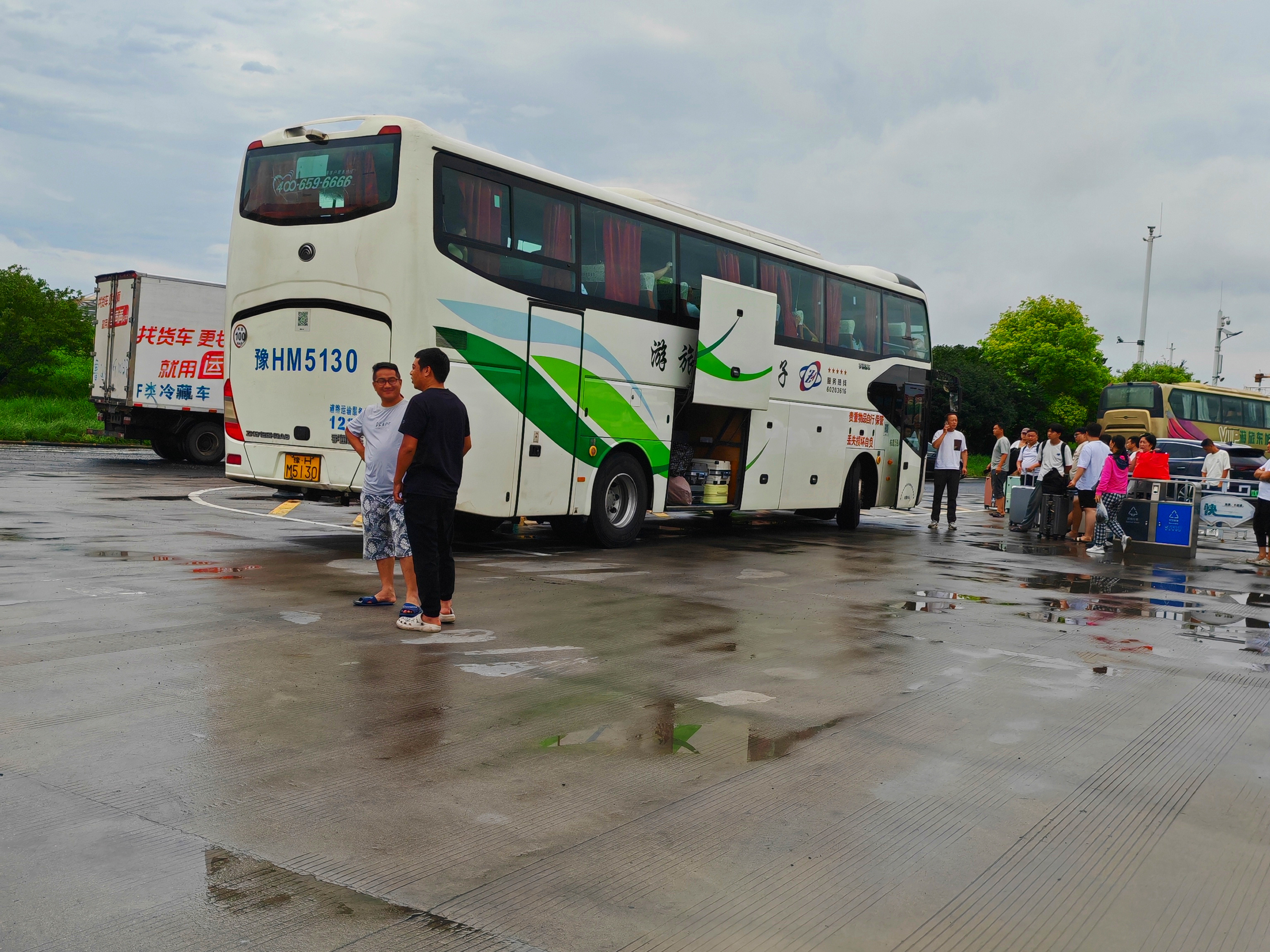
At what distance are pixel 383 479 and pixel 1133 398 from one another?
3859cm

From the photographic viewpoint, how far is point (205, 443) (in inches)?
996

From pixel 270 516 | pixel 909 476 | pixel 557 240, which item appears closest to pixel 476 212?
pixel 557 240

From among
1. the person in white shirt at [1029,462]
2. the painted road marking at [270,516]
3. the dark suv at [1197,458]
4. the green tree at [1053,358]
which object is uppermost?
the green tree at [1053,358]

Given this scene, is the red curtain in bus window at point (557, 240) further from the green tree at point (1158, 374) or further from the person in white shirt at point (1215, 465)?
the green tree at point (1158, 374)

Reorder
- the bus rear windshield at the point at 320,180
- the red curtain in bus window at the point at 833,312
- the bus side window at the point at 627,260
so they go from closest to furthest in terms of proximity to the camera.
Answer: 1. the bus rear windshield at the point at 320,180
2. the bus side window at the point at 627,260
3. the red curtain in bus window at the point at 833,312

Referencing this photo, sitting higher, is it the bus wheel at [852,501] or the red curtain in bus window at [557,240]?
the red curtain in bus window at [557,240]

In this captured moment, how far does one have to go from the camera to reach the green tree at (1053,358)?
6272 centimetres

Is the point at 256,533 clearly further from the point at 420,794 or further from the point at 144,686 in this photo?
the point at 420,794

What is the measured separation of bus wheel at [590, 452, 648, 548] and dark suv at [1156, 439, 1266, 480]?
15.3 metres

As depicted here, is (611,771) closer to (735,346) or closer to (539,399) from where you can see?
(539,399)

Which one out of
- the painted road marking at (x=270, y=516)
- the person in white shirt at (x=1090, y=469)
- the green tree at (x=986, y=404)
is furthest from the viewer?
the green tree at (x=986, y=404)

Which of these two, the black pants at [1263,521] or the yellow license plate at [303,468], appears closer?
the yellow license plate at [303,468]

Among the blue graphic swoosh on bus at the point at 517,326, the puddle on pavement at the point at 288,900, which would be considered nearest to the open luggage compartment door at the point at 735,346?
the blue graphic swoosh on bus at the point at 517,326

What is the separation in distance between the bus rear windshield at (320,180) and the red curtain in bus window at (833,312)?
8253mm
